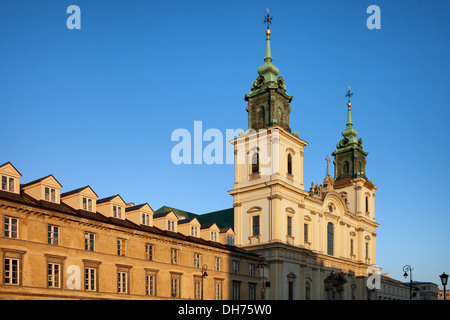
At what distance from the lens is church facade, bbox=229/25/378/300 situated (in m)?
63.8

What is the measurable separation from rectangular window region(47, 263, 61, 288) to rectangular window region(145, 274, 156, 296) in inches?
354

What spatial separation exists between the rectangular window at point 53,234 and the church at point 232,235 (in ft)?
0.26

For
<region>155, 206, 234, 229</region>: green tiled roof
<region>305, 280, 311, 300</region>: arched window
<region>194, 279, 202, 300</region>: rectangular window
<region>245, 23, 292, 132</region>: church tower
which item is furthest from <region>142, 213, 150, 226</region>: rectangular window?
<region>305, 280, 311, 300</region>: arched window

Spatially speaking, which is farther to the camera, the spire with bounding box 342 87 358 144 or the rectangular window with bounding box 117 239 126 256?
the spire with bounding box 342 87 358 144

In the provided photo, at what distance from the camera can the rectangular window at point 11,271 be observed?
31.6 m

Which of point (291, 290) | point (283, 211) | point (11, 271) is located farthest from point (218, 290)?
point (11, 271)

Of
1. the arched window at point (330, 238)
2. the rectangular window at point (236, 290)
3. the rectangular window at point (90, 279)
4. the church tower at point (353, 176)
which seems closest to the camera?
the rectangular window at point (90, 279)

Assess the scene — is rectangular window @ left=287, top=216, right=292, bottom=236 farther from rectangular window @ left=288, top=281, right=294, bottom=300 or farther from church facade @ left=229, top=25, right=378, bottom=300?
rectangular window @ left=288, top=281, right=294, bottom=300

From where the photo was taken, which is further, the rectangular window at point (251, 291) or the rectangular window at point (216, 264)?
the rectangular window at point (251, 291)

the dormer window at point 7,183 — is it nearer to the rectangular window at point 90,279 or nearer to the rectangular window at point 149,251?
the rectangular window at point 90,279

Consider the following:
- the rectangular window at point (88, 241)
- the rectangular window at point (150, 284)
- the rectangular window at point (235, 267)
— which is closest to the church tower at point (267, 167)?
the rectangular window at point (235, 267)

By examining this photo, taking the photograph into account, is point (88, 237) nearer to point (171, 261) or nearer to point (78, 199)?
point (78, 199)
